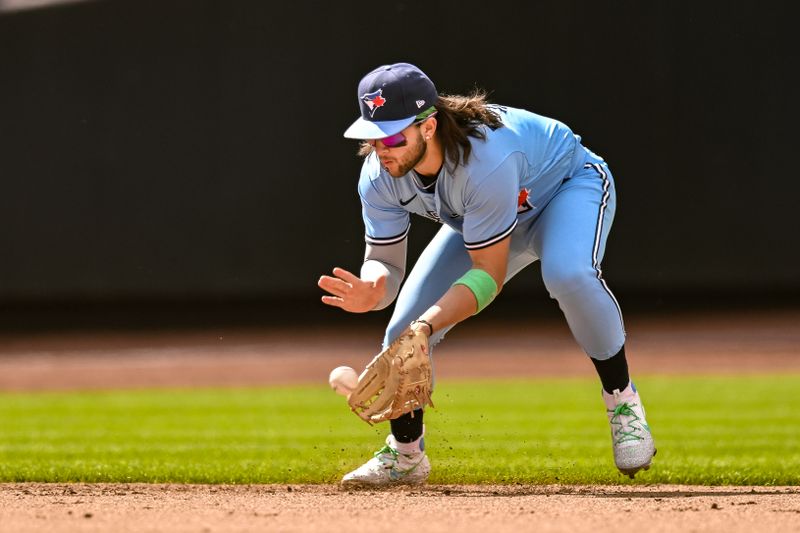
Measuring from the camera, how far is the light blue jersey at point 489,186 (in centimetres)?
360

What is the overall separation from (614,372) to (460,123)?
1052 mm

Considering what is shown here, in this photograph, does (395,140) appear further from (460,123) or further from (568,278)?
(568,278)

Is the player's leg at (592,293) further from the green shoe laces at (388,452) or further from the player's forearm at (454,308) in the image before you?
the green shoe laces at (388,452)

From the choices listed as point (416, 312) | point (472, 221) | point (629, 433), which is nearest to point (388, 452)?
point (416, 312)

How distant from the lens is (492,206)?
3.59 metres

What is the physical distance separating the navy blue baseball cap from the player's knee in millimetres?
692

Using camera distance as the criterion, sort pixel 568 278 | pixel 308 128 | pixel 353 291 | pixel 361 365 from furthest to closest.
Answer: pixel 308 128, pixel 361 365, pixel 353 291, pixel 568 278

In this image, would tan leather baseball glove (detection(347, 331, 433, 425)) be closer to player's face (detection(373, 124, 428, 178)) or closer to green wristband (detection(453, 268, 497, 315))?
green wristband (detection(453, 268, 497, 315))

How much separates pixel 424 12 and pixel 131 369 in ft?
19.2

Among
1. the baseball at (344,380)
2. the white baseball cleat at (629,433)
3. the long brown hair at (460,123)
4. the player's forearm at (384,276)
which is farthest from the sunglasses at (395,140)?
the white baseball cleat at (629,433)

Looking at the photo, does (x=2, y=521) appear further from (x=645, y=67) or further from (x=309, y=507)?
(x=645, y=67)

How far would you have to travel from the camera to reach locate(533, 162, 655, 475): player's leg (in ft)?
12.1

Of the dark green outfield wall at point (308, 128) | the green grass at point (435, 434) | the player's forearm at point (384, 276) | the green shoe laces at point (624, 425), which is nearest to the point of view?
the green shoe laces at point (624, 425)

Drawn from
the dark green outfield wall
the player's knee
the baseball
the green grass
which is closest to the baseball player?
the player's knee
